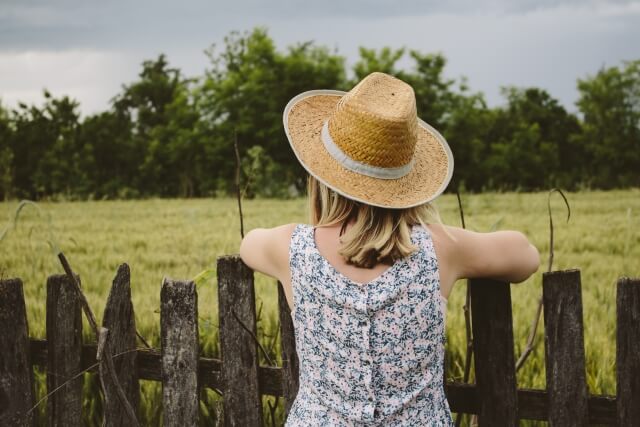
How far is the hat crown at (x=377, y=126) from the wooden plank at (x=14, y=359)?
4.35ft

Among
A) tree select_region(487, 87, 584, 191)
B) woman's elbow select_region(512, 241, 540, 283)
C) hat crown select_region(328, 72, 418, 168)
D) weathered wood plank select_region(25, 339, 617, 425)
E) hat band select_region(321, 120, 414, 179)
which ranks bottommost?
weathered wood plank select_region(25, 339, 617, 425)

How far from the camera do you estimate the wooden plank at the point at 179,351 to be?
204 centimetres

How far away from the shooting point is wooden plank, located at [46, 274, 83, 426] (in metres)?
2.19

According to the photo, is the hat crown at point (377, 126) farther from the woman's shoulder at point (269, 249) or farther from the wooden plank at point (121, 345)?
the wooden plank at point (121, 345)

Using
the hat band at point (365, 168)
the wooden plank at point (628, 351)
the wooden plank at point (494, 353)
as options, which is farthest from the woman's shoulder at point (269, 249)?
the wooden plank at point (628, 351)

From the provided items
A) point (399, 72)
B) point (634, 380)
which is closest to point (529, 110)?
point (399, 72)

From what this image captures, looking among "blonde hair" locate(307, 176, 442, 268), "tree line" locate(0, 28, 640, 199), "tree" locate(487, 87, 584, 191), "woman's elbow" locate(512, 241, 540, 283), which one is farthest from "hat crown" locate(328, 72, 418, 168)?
"tree" locate(487, 87, 584, 191)

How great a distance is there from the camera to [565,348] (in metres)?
1.79

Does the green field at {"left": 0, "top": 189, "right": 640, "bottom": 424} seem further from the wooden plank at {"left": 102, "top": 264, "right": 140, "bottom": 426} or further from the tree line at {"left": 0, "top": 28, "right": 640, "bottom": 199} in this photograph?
the tree line at {"left": 0, "top": 28, "right": 640, "bottom": 199}

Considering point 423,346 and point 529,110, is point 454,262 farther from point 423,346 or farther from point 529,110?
point 529,110

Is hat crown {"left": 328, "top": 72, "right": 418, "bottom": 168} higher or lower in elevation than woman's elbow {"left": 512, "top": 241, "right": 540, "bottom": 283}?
higher

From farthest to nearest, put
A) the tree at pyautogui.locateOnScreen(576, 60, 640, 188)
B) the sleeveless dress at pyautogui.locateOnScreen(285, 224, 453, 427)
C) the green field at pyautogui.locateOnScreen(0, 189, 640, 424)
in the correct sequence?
the tree at pyautogui.locateOnScreen(576, 60, 640, 188) → the green field at pyautogui.locateOnScreen(0, 189, 640, 424) → the sleeveless dress at pyautogui.locateOnScreen(285, 224, 453, 427)

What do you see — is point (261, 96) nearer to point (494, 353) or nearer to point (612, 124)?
point (612, 124)

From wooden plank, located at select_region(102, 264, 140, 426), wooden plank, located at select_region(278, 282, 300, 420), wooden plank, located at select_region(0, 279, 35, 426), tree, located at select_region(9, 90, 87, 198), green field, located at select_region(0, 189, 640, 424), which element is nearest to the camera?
wooden plank, located at select_region(278, 282, 300, 420)
